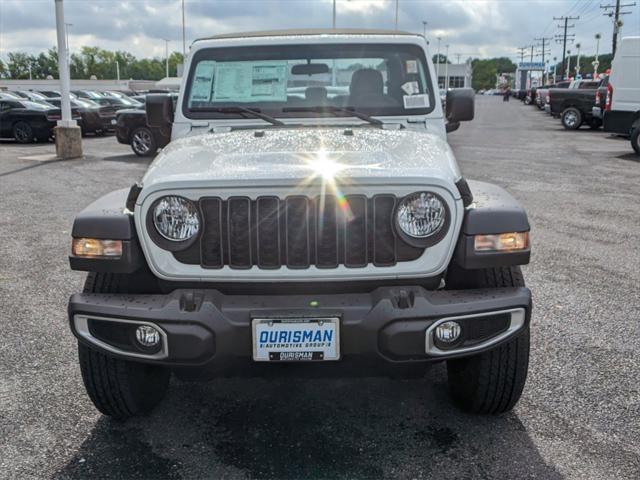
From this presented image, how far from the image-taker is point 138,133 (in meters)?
16.2

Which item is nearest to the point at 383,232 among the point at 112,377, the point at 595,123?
the point at 112,377

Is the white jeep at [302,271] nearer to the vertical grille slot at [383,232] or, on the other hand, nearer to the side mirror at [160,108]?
the vertical grille slot at [383,232]

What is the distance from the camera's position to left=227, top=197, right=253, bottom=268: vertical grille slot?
2.91 meters

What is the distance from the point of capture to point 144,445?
323 centimetres

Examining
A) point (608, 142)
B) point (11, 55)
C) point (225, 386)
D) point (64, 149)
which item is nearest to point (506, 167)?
point (608, 142)

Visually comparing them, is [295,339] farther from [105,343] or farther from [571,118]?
[571,118]

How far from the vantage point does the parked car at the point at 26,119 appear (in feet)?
67.1

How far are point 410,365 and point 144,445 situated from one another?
4.34 ft

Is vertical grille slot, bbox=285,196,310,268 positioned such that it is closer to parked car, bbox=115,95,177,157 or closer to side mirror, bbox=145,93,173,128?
side mirror, bbox=145,93,173,128

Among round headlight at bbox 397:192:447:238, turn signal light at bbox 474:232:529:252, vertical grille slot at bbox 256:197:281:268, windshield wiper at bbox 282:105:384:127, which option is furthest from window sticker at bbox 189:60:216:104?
turn signal light at bbox 474:232:529:252

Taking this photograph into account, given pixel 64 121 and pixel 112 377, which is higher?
pixel 64 121

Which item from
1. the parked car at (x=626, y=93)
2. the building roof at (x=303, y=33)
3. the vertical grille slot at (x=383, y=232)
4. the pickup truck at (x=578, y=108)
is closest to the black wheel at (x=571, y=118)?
the pickup truck at (x=578, y=108)

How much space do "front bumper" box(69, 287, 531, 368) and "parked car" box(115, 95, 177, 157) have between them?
44.6 feet

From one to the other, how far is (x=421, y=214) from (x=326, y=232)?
1.36ft
